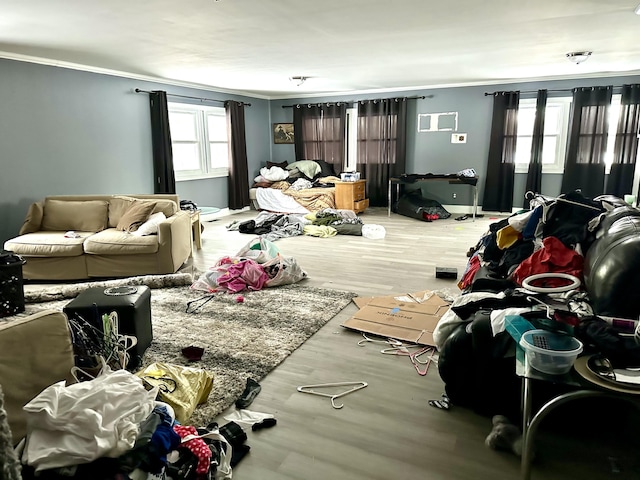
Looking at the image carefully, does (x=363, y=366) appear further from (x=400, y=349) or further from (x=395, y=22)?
(x=395, y=22)

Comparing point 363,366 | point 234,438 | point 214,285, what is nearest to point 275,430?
point 234,438

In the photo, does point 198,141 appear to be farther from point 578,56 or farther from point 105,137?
point 578,56

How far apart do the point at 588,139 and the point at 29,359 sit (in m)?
7.87

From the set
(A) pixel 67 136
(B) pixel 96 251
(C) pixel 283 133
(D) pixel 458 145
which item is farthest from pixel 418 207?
(A) pixel 67 136

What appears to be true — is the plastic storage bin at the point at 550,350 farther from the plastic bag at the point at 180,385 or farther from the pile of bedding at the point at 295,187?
the pile of bedding at the point at 295,187

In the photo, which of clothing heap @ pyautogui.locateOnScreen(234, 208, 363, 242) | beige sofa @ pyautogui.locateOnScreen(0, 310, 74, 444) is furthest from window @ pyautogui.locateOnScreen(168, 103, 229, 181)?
→ beige sofa @ pyautogui.locateOnScreen(0, 310, 74, 444)

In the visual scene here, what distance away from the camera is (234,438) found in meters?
1.95

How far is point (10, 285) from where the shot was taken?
3.44 meters

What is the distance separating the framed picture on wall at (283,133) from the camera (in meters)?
9.27

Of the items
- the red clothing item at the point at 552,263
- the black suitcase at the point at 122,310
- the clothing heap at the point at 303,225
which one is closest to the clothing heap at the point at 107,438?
the black suitcase at the point at 122,310

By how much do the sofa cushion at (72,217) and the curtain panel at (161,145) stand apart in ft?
6.80

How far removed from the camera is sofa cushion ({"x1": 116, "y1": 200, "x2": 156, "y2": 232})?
14.8 ft

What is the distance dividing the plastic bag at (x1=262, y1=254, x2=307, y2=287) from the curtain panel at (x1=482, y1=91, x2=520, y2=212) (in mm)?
4927

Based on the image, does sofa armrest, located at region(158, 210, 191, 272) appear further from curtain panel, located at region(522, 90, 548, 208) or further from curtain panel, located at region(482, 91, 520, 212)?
curtain panel, located at region(522, 90, 548, 208)
